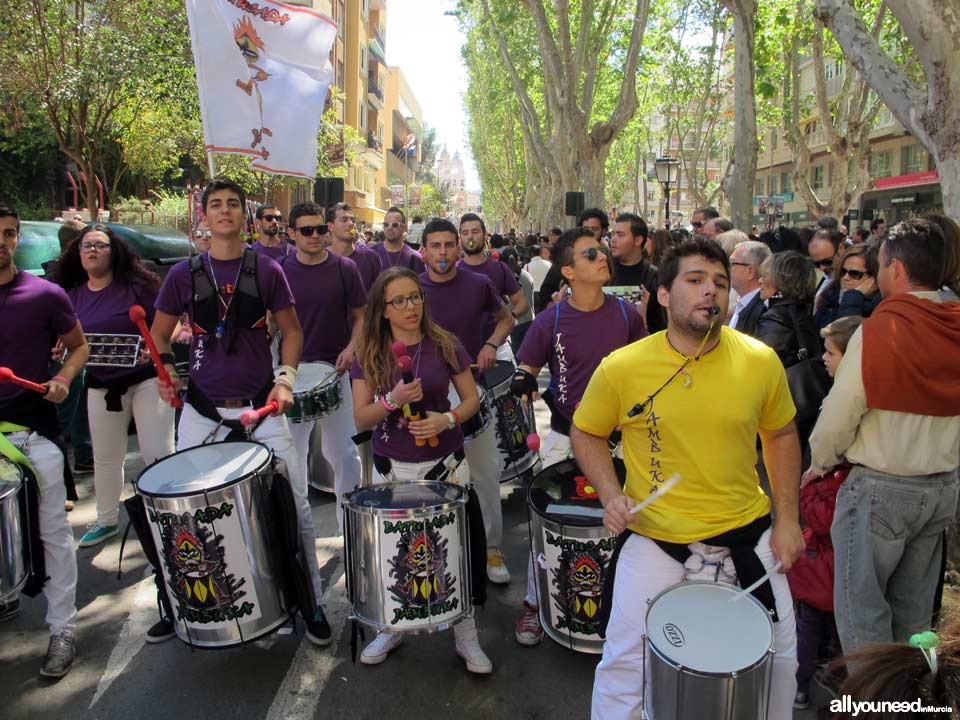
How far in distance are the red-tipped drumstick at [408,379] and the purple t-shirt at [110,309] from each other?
230 cm

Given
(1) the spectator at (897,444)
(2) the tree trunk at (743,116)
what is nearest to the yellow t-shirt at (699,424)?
(1) the spectator at (897,444)

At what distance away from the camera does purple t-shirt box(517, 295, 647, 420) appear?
4.07 metres

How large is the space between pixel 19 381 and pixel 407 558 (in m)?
2.03

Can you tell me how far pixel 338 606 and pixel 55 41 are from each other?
15151 millimetres

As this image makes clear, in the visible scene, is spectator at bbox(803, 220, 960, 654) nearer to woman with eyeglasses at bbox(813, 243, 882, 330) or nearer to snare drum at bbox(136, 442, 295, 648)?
woman with eyeglasses at bbox(813, 243, 882, 330)

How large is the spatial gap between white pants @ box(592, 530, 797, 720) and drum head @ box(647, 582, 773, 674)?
0.16 metres

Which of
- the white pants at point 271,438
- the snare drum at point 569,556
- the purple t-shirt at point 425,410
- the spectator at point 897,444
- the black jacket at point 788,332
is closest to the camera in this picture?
the spectator at point 897,444

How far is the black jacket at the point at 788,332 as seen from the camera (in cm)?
470

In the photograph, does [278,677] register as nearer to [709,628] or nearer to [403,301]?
[403,301]

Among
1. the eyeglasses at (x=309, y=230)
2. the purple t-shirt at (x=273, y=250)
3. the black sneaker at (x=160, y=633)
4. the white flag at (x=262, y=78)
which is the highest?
the white flag at (x=262, y=78)

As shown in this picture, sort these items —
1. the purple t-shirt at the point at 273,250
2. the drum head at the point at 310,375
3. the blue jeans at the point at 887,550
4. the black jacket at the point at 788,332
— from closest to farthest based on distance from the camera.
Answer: the blue jeans at the point at 887,550 < the black jacket at the point at 788,332 < the drum head at the point at 310,375 < the purple t-shirt at the point at 273,250

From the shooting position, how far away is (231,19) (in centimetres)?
573

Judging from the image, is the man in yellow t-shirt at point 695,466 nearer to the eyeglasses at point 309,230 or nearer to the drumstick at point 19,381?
the drumstick at point 19,381

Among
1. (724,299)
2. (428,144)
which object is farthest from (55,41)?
(428,144)
